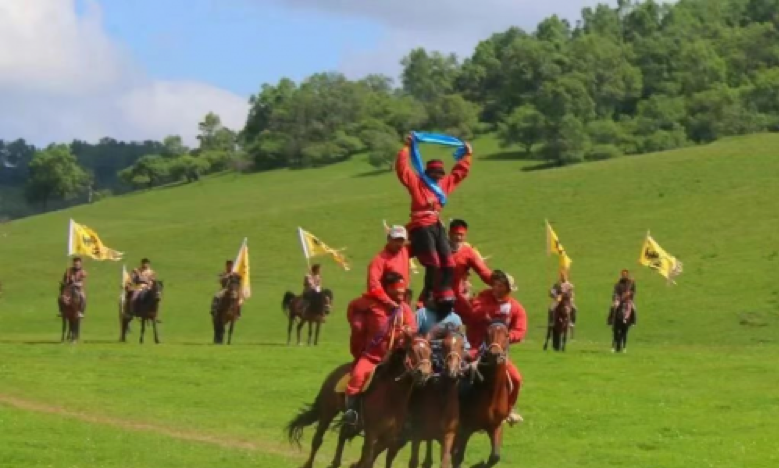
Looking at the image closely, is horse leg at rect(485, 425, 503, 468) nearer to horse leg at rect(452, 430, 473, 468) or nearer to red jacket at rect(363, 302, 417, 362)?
horse leg at rect(452, 430, 473, 468)

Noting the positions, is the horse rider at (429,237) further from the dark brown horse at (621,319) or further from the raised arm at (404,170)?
the dark brown horse at (621,319)

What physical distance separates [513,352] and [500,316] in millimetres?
20392

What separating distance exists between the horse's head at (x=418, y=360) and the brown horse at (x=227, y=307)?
2765 centimetres

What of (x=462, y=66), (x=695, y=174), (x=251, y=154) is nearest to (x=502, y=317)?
(x=695, y=174)

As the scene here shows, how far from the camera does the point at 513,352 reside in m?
37.3

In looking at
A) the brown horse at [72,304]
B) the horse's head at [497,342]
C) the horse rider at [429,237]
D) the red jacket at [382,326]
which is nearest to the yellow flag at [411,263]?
the horse rider at [429,237]

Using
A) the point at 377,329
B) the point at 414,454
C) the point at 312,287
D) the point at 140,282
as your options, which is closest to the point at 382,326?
the point at 377,329

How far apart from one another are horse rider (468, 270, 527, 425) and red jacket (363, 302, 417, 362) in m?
0.94

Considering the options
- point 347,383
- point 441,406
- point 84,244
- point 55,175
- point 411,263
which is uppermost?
point 55,175

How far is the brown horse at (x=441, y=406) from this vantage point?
15.7m

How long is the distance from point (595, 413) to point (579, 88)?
105 metres

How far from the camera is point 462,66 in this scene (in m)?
175

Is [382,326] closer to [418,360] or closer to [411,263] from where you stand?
[418,360]

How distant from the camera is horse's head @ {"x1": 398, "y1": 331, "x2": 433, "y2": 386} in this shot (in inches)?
606
